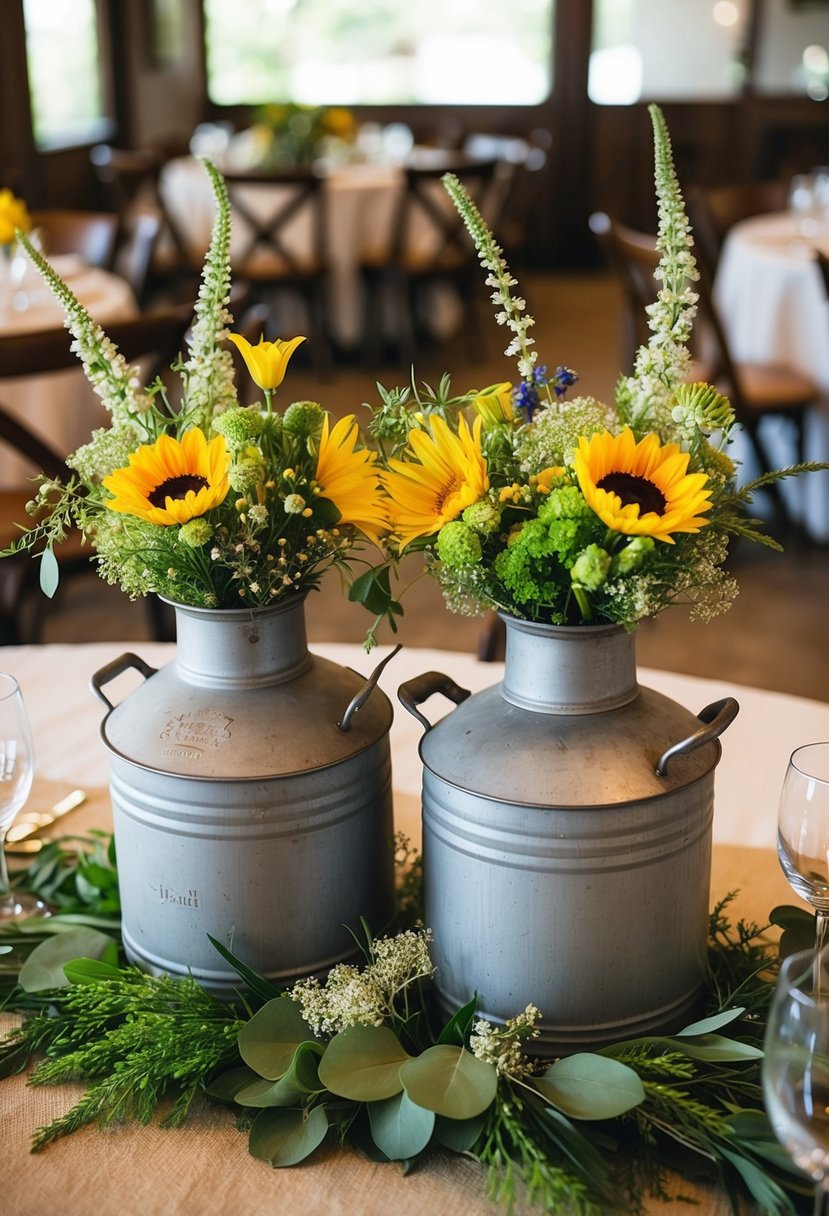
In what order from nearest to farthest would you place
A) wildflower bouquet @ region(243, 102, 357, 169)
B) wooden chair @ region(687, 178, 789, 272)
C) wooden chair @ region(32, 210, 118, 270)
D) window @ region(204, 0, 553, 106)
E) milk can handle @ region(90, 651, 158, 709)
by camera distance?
1. milk can handle @ region(90, 651, 158, 709)
2. wooden chair @ region(32, 210, 118, 270)
3. wooden chair @ region(687, 178, 789, 272)
4. wildflower bouquet @ region(243, 102, 357, 169)
5. window @ region(204, 0, 553, 106)

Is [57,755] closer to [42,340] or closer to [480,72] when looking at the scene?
[42,340]

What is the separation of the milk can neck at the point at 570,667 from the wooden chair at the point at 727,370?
2810mm

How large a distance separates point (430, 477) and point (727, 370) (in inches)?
127

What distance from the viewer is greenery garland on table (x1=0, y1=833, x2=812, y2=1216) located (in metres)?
0.75

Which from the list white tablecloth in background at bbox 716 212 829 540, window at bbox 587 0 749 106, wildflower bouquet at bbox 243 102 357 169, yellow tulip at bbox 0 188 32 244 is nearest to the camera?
yellow tulip at bbox 0 188 32 244

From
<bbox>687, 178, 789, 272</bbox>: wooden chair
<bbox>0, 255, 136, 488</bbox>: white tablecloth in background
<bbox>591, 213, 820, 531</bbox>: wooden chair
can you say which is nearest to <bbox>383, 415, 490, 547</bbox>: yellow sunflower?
<bbox>0, 255, 136, 488</bbox>: white tablecloth in background

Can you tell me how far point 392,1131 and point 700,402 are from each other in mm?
462

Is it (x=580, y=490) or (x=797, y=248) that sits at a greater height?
(x=580, y=490)

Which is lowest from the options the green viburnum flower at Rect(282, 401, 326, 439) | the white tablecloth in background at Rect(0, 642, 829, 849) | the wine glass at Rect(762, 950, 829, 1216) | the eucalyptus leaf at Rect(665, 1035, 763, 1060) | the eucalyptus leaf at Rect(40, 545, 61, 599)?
the white tablecloth in background at Rect(0, 642, 829, 849)

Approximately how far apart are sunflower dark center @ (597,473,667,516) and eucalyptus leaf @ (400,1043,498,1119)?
331mm

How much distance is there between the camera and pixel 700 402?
31.5 inches

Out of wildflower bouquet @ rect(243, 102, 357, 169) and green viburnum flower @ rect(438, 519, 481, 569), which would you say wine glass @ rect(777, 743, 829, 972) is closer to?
green viburnum flower @ rect(438, 519, 481, 569)

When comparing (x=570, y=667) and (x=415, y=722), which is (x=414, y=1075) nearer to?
(x=570, y=667)

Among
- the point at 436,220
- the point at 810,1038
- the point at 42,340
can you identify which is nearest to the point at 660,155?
the point at 810,1038
